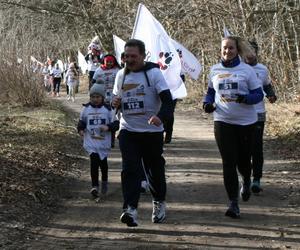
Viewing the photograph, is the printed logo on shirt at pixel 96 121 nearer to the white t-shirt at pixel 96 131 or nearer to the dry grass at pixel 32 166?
the white t-shirt at pixel 96 131

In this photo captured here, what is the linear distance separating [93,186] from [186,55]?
6420 mm

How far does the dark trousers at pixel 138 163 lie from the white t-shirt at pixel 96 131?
4.85 feet

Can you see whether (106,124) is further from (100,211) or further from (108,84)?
(108,84)

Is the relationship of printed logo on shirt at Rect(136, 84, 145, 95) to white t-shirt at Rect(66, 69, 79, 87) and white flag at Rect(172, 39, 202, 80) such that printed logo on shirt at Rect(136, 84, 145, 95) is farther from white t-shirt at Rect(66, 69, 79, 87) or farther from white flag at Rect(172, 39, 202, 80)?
white t-shirt at Rect(66, 69, 79, 87)

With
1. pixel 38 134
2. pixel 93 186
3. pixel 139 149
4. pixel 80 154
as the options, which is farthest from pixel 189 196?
pixel 38 134

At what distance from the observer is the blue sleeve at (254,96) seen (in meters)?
6.79

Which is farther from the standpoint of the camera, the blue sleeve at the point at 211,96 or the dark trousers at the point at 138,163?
the blue sleeve at the point at 211,96

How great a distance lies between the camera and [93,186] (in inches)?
327

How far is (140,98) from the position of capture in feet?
21.5

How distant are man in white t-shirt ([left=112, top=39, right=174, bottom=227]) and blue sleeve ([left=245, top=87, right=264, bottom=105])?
2.95 feet

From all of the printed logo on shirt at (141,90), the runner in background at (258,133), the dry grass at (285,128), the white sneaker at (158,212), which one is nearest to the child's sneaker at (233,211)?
the white sneaker at (158,212)

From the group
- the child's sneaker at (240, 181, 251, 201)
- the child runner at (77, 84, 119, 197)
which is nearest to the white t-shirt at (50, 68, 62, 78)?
the child runner at (77, 84, 119, 197)

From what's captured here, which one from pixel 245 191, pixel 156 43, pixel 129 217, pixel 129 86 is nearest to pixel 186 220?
pixel 129 217

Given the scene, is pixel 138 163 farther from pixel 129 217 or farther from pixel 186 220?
pixel 186 220
